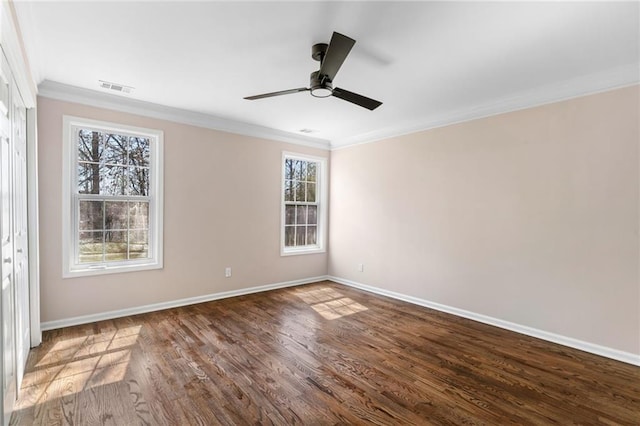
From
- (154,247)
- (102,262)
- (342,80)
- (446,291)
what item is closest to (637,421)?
(446,291)

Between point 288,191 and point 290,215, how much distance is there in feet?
1.36

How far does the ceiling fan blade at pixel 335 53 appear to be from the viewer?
202cm

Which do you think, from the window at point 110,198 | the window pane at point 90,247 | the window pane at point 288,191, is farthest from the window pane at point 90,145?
the window pane at point 288,191

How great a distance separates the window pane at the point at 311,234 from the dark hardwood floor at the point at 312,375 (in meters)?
2.12

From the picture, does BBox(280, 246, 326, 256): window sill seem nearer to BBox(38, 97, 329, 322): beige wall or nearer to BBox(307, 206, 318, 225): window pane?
BBox(38, 97, 329, 322): beige wall

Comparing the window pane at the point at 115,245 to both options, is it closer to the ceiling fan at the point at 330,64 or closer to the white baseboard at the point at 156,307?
the white baseboard at the point at 156,307

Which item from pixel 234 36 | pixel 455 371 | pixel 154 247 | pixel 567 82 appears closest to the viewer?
pixel 234 36

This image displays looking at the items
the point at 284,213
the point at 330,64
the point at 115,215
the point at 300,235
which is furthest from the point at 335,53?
the point at 300,235

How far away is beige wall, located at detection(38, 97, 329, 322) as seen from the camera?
130 inches

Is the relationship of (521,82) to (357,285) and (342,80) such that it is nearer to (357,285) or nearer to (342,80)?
(342,80)

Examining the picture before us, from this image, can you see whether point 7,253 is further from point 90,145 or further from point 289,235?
point 289,235

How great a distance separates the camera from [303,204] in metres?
5.62

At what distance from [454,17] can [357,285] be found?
4.05 meters

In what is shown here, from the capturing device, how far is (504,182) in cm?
358
